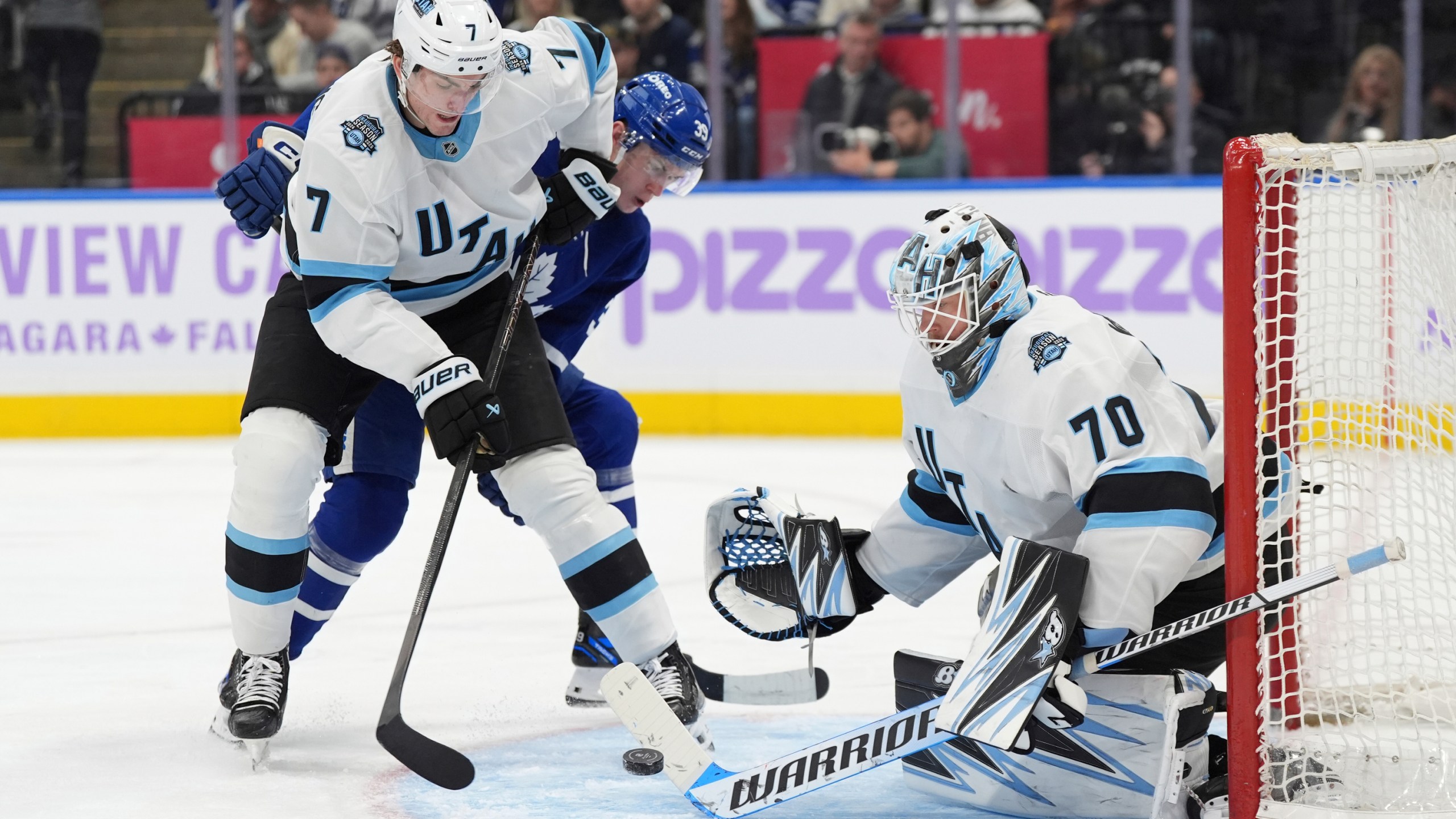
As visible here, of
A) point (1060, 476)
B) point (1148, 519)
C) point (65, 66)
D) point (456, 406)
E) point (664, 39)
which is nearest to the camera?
point (1148, 519)

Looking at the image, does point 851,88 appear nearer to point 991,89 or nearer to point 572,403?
point 991,89

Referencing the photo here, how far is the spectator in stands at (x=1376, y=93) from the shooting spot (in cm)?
593

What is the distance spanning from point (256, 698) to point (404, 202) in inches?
28.8

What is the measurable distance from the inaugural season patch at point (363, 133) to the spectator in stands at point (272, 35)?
13.5 feet

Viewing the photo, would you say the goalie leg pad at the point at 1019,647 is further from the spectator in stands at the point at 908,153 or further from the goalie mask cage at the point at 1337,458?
the spectator in stands at the point at 908,153

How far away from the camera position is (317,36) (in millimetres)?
6289

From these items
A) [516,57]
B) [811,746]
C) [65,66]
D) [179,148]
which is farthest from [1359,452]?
[65,66]

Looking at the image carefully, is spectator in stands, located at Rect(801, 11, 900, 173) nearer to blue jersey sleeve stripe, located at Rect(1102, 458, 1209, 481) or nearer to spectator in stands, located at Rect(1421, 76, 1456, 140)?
spectator in stands, located at Rect(1421, 76, 1456, 140)

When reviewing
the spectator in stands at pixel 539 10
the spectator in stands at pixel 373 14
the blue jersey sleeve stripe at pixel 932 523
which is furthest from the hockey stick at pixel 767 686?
the spectator in stands at pixel 373 14

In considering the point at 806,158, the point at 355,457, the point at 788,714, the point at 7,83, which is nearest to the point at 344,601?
the point at 355,457

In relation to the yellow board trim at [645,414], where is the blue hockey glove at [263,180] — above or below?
above

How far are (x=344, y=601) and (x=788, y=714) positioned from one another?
1.25m

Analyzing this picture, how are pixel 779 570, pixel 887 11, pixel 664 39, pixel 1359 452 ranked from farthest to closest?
pixel 664 39
pixel 887 11
pixel 779 570
pixel 1359 452

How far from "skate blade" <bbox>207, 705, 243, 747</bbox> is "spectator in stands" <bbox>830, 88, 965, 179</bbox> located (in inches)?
151
